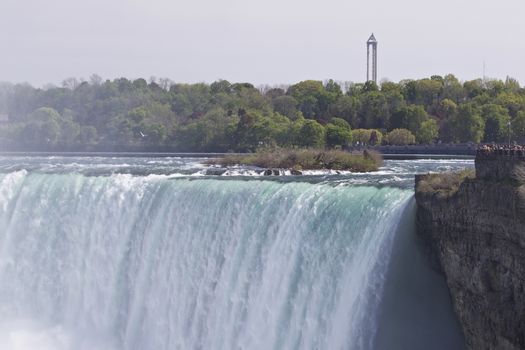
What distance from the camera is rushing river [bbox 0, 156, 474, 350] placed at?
76.2ft

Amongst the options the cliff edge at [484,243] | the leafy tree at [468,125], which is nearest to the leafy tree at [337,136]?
the leafy tree at [468,125]

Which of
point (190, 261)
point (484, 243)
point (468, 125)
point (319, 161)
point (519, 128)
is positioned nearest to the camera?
point (484, 243)

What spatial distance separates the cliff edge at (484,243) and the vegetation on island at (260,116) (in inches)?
2024

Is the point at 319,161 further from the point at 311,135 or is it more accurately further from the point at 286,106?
the point at 286,106

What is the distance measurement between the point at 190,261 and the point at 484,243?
1064cm

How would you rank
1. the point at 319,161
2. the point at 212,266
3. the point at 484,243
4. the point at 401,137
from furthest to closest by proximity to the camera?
the point at 401,137, the point at 319,161, the point at 212,266, the point at 484,243

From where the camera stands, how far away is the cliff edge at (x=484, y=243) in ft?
64.2

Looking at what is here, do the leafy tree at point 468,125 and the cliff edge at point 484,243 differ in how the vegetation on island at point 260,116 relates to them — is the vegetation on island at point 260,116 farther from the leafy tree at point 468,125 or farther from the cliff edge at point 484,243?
the cliff edge at point 484,243

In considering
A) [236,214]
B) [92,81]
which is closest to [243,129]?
[236,214]

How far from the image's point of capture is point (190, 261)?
29016 millimetres

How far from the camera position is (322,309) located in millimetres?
24031

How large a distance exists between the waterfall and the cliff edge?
141cm

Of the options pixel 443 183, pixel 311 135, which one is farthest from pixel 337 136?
pixel 443 183

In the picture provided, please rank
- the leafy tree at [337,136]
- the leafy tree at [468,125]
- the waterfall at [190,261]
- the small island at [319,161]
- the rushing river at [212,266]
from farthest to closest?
1. the leafy tree at [468,125]
2. the leafy tree at [337,136]
3. the small island at [319,161]
4. the waterfall at [190,261]
5. the rushing river at [212,266]
